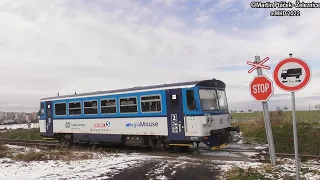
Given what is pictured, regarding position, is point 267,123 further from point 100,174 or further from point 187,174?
point 100,174

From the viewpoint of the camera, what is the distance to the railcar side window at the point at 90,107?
647 inches

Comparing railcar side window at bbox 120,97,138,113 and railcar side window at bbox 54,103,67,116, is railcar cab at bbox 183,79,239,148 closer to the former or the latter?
railcar side window at bbox 120,97,138,113

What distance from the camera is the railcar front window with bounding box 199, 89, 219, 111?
12.9 meters

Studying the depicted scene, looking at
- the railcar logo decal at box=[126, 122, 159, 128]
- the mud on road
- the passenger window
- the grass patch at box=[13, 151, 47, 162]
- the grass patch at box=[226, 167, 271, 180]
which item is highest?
the passenger window

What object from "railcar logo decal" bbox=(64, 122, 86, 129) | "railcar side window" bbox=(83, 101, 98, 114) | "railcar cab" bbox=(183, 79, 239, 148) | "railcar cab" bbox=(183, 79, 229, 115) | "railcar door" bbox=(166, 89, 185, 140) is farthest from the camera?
"railcar logo decal" bbox=(64, 122, 86, 129)

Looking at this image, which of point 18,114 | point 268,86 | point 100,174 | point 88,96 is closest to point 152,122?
point 88,96

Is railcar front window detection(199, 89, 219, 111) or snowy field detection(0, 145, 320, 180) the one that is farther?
railcar front window detection(199, 89, 219, 111)

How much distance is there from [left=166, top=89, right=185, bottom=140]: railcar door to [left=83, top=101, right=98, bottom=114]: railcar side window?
4.78 metres

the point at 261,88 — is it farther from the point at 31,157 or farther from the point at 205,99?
the point at 31,157

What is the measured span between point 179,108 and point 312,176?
6565 mm

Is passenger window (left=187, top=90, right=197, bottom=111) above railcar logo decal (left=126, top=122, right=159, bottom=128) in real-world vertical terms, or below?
above

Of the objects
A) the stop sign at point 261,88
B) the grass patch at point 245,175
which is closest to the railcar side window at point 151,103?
the stop sign at point 261,88

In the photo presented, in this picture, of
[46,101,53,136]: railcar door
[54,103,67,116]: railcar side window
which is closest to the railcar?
[54,103,67,116]: railcar side window

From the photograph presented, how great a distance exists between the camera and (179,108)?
1305 centimetres
